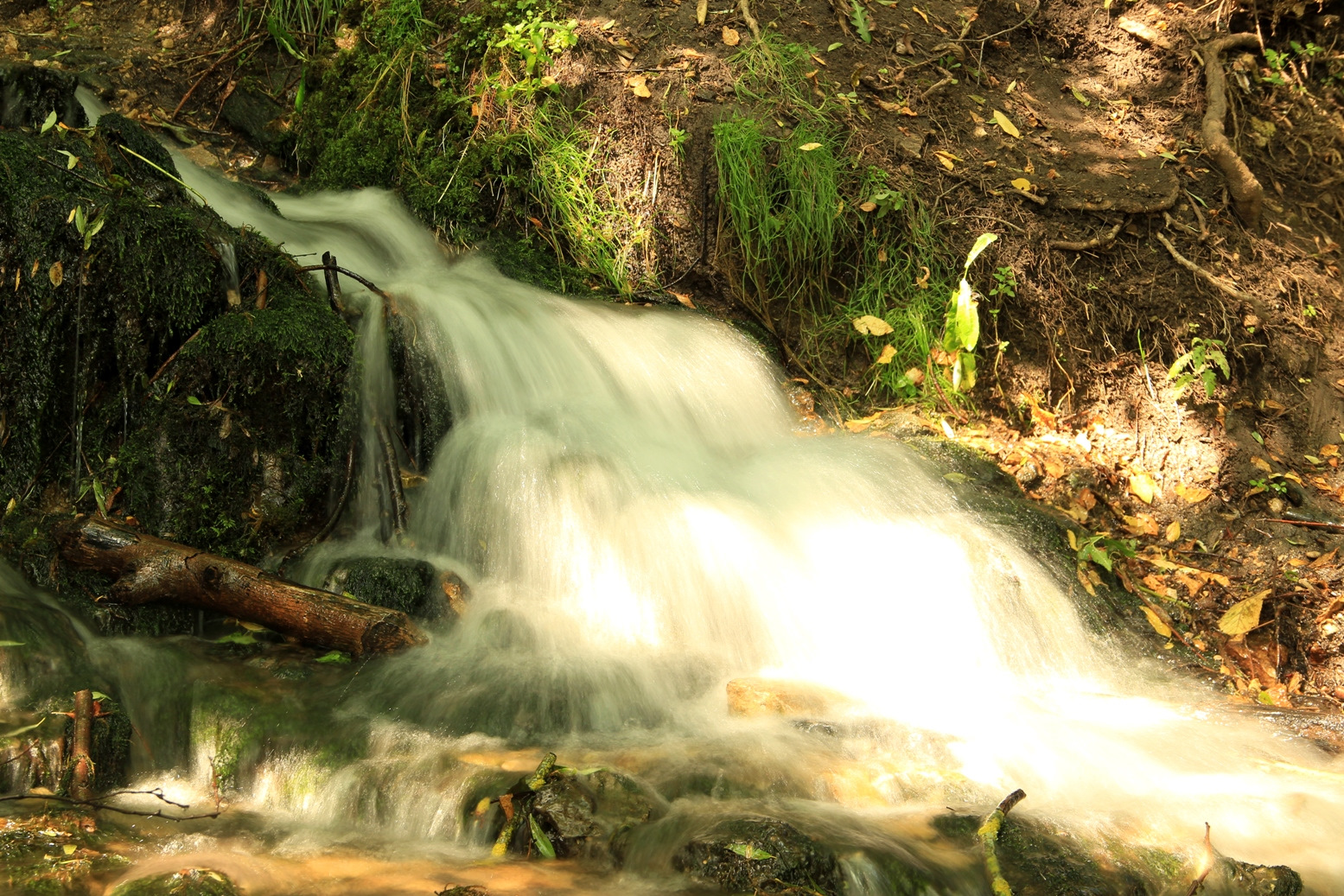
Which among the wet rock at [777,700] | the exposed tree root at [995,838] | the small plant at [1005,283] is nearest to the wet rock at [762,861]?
the exposed tree root at [995,838]

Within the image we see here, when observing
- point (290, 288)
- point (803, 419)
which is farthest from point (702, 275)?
point (290, 288)

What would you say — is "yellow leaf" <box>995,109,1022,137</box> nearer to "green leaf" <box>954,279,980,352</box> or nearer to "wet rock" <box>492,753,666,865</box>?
"green leaf" <box>954,279,980,352</box>

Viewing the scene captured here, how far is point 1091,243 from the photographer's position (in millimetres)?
5645

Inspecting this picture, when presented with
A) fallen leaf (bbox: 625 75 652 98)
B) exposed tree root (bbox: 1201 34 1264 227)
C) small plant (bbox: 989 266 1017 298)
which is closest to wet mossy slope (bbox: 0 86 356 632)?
fallen leaf (bbox: 625 75 652 98)

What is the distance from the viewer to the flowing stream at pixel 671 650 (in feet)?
9.46

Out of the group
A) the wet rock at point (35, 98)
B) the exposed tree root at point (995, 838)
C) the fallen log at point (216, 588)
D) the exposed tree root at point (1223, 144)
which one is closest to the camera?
the exposed tree root at point (995, 838)

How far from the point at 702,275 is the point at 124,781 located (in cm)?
390

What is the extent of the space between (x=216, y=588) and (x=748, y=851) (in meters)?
1.98

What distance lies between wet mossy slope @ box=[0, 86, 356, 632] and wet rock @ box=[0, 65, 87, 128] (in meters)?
0.24

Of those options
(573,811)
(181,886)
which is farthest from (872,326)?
(181,886)

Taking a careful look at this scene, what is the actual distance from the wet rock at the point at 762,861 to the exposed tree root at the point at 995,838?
16.8 inches

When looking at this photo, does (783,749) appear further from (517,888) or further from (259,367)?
(259,367)

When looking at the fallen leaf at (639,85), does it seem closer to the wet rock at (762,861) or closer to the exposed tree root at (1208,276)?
the exposed tree root at (1208,276)

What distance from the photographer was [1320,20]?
285 inches
